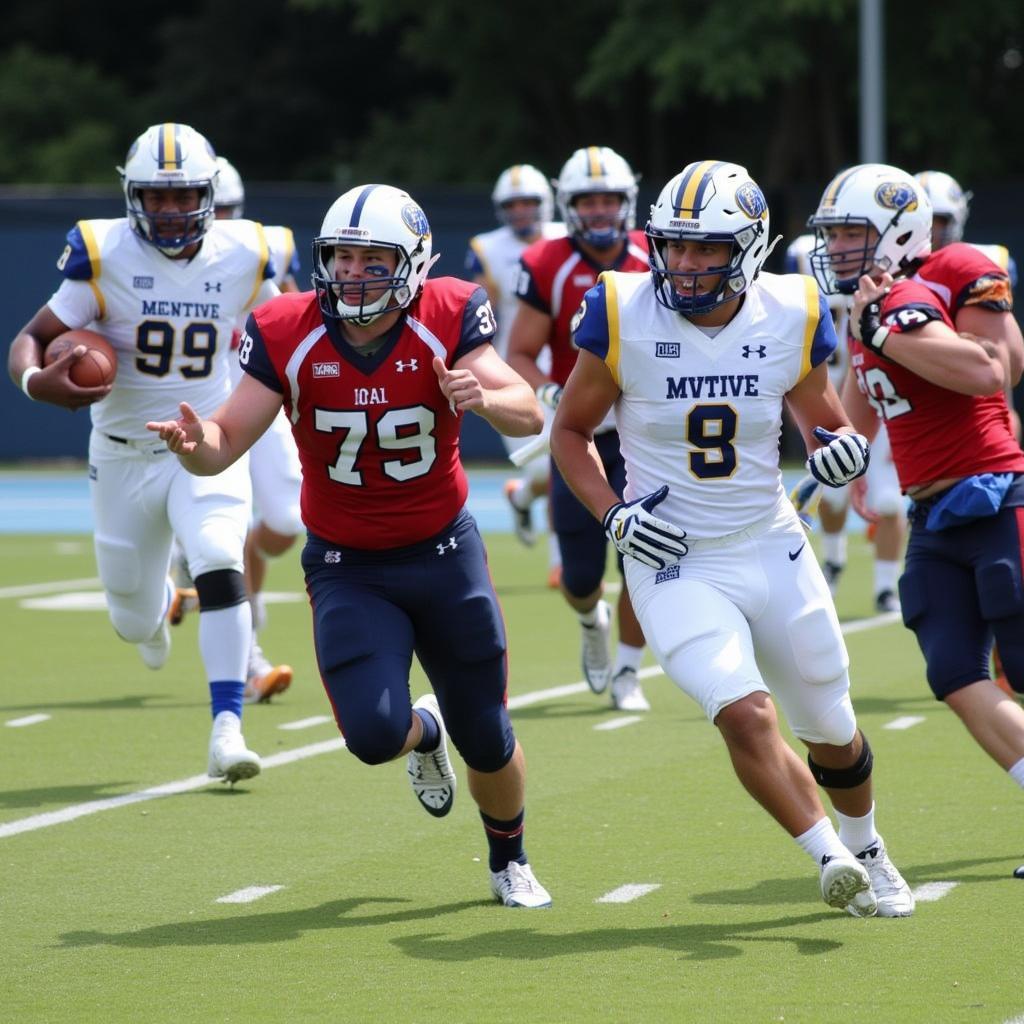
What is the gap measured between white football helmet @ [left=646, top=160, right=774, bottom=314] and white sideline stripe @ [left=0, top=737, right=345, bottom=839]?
2.63 metres

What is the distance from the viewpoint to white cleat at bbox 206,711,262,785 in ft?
21.7

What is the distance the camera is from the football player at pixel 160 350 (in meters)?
7.06

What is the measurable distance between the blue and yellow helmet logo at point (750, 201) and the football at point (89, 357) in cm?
266

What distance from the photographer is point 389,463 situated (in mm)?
5359

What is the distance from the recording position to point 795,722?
16.9 feet

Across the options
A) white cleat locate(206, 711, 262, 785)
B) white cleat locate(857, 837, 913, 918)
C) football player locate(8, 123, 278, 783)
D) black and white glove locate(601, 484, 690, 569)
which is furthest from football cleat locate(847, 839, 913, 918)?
football player locate(8, 123, 278, 783)

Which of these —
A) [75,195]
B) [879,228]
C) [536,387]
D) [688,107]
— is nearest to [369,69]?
[688,107]

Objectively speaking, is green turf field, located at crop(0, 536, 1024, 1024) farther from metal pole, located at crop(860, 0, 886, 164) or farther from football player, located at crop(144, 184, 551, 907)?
metal pole, located at crop(860, 0, 886, 164)

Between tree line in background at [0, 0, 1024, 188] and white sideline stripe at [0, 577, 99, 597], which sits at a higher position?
tree line in background at [0, 0, 1024, 188]

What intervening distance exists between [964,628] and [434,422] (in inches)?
60.9

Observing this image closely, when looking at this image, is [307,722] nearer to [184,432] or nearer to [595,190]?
[595,190]

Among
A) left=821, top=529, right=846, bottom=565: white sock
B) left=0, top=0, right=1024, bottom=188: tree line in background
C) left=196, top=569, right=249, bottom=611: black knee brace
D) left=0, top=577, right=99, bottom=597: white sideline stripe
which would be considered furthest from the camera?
left=0, top=0, right=1024, bottom=188: tree line in background

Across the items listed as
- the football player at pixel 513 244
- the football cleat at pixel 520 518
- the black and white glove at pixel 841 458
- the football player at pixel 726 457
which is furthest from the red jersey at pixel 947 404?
the football cleat at pixel 520 518

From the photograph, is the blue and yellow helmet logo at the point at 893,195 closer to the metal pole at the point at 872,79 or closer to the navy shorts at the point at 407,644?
the navy shorts at the point at 407,644
